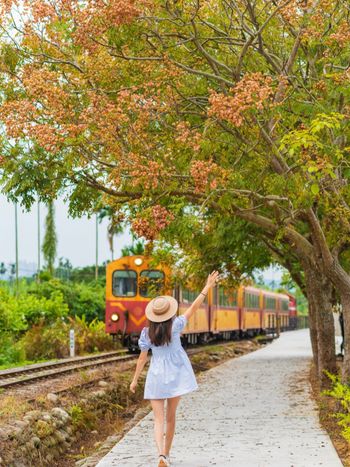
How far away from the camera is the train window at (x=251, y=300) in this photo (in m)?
53.2

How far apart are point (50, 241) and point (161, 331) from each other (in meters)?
61.1

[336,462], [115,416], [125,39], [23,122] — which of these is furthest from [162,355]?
[115,416]

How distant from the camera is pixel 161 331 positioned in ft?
33.4

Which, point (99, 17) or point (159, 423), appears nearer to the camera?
point (159, 423)

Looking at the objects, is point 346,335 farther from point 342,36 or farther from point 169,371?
point 169,371

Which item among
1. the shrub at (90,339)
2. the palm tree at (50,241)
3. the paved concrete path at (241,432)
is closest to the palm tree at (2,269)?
the palm tree at (50,241)

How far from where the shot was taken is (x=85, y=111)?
13.7 m

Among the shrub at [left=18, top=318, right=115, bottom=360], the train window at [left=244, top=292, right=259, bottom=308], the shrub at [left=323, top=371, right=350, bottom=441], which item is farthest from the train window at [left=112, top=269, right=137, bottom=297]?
the train window at [left=244, top=292, right=259, bottom=308]

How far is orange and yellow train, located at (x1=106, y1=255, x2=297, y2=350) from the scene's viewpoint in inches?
1260

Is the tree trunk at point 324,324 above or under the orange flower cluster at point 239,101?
under

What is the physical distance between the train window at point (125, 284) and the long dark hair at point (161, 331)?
885 inches

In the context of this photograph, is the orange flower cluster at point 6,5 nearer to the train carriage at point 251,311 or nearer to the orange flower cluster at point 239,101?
the orange flower cluster at point 239,101

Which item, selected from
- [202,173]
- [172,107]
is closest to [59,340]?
[172,107]

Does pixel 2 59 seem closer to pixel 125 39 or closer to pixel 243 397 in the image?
pixel 125 39
